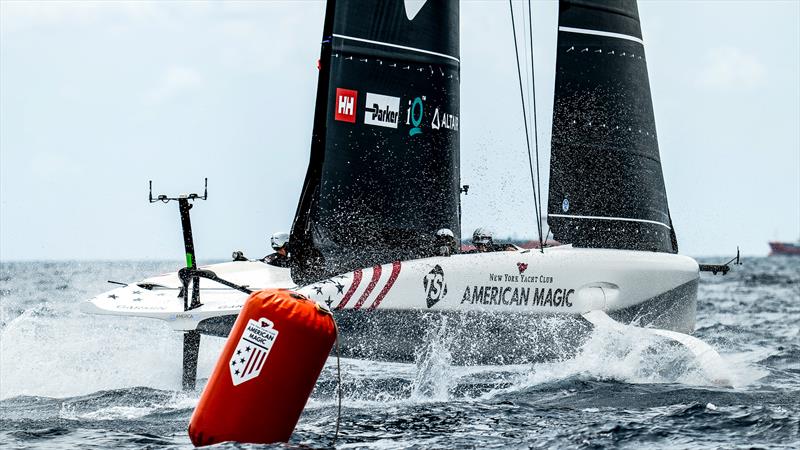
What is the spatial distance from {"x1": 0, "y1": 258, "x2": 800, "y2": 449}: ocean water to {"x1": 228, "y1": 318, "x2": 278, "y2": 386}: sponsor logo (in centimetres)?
38

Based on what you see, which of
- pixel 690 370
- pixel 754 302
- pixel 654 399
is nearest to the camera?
pixel 654 399

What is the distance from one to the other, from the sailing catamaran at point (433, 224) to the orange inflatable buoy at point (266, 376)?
3.02 m

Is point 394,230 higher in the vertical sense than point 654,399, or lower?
higher

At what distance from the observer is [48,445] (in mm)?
6664

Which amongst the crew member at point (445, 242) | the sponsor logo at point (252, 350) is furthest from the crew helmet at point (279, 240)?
the sponsor logo at point (252, 350)

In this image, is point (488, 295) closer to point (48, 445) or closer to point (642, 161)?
point (642, 161)

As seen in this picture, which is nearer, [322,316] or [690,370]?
[322,316]

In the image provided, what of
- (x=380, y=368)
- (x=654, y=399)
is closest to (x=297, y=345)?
(x=654, y=399)

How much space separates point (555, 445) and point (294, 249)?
4203mm

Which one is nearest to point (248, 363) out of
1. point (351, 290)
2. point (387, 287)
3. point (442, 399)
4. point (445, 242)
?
point (442, 399)

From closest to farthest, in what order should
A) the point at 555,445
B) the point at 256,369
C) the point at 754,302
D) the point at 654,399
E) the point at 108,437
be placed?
the point at 256,369 → the point at 555,445 → the point at 108,437 → the point at 654,399 → the point at 754,302

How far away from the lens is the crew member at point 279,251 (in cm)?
1051

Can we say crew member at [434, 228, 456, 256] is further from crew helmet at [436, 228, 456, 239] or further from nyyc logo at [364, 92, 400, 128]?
nyyc logo at [364, 92, 400, 128]

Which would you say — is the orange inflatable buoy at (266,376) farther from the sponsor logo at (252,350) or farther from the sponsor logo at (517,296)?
the sponsor logo at (517,296)
